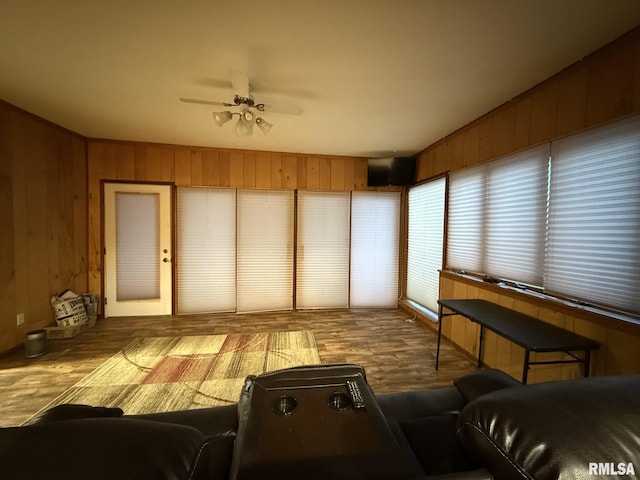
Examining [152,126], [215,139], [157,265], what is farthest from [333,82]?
[157,265]

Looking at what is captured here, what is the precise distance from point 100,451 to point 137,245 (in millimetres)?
4182

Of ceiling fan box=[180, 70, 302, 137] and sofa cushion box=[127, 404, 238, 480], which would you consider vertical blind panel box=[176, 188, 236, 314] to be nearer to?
ceiling fan box=[180, 70, 302, 137]

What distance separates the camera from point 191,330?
3.45 m

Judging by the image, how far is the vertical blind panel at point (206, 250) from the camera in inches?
157

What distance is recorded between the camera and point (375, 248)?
4.47 metres

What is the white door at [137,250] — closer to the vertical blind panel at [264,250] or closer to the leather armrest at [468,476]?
the vertical blind panel at [264,250]

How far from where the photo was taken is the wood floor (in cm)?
221

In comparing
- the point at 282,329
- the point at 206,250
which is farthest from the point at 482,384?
the point at 206,250

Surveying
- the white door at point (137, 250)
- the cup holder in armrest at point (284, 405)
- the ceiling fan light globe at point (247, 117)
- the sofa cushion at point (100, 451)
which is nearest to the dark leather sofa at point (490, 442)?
the sofa cushion at point (100, 451)

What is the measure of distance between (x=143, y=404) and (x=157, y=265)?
7.95 feet

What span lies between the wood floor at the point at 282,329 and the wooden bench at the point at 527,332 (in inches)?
28.7

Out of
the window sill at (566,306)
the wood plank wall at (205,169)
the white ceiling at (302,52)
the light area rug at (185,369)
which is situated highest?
the white ceiling at (302,52)

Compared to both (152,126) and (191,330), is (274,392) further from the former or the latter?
(152,126)

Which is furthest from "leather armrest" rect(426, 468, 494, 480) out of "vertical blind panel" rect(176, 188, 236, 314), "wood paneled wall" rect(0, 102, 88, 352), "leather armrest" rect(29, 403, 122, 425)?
"wood paneled wall" rect(0, 102, 88, 352)
